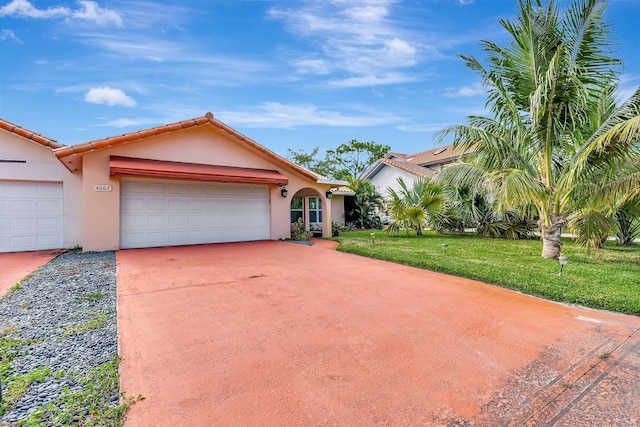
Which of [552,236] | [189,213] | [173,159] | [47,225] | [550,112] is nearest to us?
[550,112]

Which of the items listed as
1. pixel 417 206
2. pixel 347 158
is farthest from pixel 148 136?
pixel 347 158

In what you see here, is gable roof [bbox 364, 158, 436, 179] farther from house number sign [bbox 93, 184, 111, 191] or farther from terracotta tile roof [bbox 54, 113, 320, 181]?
house number sign [bbox 93, 184, 111, 191]

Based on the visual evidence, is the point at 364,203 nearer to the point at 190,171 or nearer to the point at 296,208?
the point at 296,208

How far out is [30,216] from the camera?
36.1 ft

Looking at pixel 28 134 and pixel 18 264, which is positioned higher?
pixel 28 134

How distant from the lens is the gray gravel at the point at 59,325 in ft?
9.04

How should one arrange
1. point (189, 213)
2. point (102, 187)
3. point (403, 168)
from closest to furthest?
1. point (102, 187)
2. point (189, 213)
3. point (403, 168)

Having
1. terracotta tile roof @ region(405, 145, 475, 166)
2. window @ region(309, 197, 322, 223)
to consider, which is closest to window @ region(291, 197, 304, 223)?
window @ region(309, 197, 322, 223)

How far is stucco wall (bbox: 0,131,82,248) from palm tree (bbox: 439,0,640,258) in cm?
1350

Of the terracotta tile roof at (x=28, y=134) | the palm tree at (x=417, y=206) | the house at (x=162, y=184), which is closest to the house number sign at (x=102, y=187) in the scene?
the house at (x=162, y=184)

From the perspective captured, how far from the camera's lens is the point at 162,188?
472 inches

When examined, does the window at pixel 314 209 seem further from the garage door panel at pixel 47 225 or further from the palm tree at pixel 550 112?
the garage door panel at pixel 47 225

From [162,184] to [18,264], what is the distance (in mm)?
4850

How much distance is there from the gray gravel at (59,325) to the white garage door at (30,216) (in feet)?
16.7
